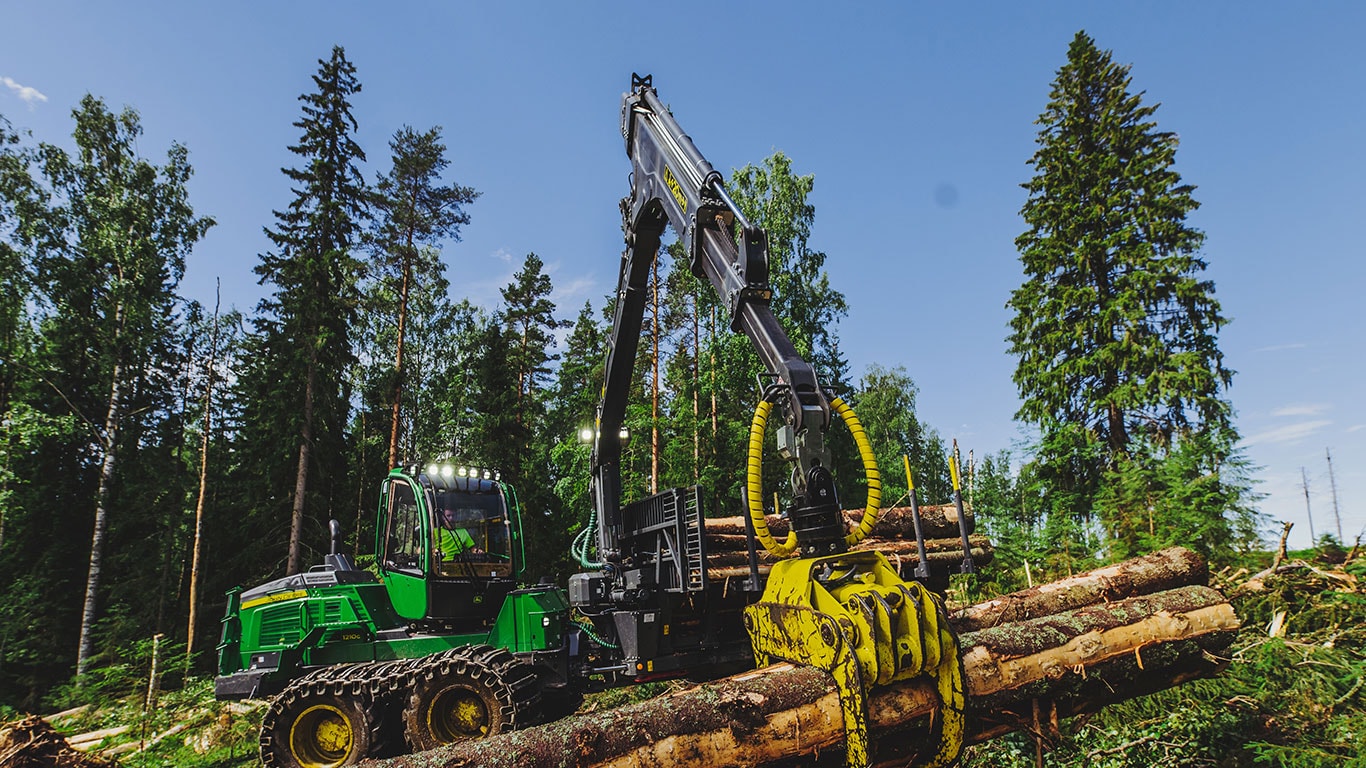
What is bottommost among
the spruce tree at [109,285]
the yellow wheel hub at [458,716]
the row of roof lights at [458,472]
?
the yellow wheel hub at [458,716]

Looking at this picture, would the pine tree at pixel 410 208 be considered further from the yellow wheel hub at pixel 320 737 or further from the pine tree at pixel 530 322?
the yellow wheel hub at pixel 320 737

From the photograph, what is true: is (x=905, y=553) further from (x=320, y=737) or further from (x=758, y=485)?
(x=320, y=737)

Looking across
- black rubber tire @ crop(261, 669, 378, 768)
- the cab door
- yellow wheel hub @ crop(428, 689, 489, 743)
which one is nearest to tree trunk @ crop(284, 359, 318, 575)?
the cab door

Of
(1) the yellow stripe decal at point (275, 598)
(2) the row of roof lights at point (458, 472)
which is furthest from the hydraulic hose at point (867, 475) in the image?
(1) the yellow stripe decal at point (275, 598)

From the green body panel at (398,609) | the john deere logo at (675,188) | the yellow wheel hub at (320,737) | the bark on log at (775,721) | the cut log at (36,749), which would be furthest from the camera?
the green body panel at (398,609)

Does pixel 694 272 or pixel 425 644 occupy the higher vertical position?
pixel 694 272

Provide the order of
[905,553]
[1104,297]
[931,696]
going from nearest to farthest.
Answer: [931,696], [905,553], [1104,297]

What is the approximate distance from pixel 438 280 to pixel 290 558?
38.6 feet

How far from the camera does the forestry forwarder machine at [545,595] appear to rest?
512 centimetres

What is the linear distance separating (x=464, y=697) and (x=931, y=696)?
4.42m

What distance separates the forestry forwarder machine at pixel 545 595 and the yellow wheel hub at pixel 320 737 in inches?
0.6

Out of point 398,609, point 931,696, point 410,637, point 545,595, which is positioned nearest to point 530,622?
point 545,595

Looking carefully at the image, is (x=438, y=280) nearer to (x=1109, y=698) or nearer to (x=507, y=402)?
(x=507, y=402)

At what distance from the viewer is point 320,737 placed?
21.9 ft
